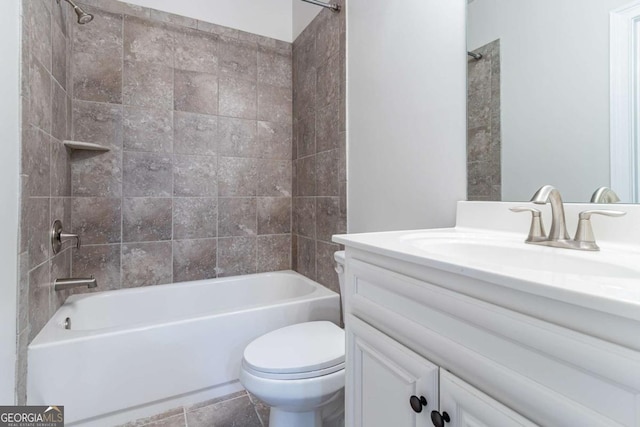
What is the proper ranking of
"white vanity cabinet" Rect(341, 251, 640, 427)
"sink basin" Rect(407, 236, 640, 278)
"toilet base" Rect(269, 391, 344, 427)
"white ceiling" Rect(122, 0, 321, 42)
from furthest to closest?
"white ceiling" Rect(122, 0, 321, 42), "toilet base" Rect(269, 391, 344, 427), "sink basin" Rect(407, 236, 640, 278), "white vanity cabinet" Rect(341, 251, 640, 427)

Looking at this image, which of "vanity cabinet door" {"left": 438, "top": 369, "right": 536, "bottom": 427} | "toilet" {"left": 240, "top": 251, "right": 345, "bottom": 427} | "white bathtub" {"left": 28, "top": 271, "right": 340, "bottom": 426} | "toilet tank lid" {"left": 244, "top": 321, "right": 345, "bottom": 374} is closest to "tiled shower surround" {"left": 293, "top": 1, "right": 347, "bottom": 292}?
"white bathtub" {"left": 28, "top": 271, "right": 340, "bottom": 426}

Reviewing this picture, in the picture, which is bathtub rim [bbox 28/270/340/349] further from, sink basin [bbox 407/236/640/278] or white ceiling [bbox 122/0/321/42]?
white ceiling [bbox 122/0/321/42]

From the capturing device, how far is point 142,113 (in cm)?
188

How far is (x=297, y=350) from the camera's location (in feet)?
3.70

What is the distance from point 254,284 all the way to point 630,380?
207cm

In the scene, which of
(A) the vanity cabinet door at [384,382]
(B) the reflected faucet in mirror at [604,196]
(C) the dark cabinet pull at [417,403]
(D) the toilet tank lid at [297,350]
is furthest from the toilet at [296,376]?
(B) the reflected faucet in mirror at [604,196]

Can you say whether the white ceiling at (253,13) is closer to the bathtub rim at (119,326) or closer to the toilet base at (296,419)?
the bathtub rim at (119,326)

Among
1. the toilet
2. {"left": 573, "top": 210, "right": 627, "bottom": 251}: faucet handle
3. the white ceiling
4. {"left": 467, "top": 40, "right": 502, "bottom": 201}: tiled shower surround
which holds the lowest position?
the toilet

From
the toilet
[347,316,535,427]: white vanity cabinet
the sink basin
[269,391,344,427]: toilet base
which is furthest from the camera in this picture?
[269,391,344,427]: toilet base

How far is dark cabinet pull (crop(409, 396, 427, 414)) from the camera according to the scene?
0.58 metres

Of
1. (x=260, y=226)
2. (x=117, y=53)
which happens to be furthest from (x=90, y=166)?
(x=260, y=226)

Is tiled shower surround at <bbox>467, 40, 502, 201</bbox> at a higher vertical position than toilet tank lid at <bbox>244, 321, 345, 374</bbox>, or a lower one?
higher

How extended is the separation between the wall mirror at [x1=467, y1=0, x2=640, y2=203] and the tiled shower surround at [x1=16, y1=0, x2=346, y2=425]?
833 millimetres

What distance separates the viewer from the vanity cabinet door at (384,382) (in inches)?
23.1
